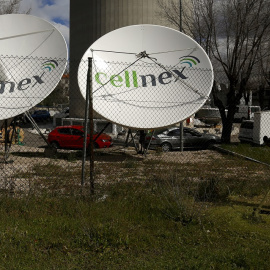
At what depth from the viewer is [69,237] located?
4.85 m

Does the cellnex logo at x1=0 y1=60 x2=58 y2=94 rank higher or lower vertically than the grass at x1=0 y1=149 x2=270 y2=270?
higher

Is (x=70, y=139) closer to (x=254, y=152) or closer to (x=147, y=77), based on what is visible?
(x=254, y=152)

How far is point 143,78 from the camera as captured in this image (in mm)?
11867

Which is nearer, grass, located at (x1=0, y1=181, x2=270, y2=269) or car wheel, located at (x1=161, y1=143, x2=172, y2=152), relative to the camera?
grass, located at (x1=0, y1=181, x2=270, y2=269)

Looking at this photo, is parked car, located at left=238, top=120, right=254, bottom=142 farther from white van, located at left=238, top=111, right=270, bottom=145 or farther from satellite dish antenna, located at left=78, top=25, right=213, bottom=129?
satellite dish antenna, located at left=78, top=25, right=213, bottom=129


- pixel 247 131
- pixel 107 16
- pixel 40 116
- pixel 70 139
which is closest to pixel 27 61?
pixel 70 139

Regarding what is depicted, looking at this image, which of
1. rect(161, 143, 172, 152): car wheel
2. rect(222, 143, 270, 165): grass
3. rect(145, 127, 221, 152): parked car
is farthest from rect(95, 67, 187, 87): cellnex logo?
rect(161, 143, 172, 152): car wheel

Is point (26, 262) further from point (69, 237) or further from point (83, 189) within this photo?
point (83, 189)

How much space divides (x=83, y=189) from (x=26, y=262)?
232 centimetres

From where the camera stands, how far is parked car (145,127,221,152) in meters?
19.9

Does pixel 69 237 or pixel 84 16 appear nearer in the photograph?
pixel 69 237

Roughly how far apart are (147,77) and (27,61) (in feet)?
12.2

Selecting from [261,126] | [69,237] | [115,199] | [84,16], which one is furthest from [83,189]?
[84,16]

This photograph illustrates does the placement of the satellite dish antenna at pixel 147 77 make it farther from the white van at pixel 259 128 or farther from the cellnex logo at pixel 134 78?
the white van at pixel 259 128
